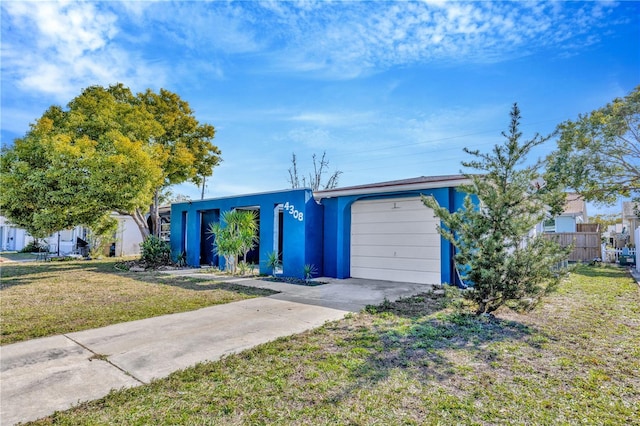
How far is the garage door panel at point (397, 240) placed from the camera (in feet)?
32.4

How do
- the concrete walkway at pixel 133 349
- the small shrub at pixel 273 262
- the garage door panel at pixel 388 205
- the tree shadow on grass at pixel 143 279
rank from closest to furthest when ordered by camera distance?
1. the concrete walkway at pixel 133 349
2. the tree shadow on grass at pixel 143 279
3. the garage door panel at pixel 388 205
4. the small shrub at pixel 273 262

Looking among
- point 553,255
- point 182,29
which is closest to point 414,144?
point 182,29

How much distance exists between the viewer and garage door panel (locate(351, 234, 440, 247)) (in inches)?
389

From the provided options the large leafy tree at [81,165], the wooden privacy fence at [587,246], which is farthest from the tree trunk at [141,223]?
the wooden privacy fence at [587,246]

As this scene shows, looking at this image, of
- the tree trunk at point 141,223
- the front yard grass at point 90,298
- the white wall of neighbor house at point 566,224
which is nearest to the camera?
the front yard grass at point 90,298

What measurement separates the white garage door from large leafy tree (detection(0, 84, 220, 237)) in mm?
8337

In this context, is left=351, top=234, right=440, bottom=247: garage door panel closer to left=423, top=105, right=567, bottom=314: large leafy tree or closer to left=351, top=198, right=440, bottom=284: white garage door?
left=351, top=198, right=440, bottom=284: white garage door

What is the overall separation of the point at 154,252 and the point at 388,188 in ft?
35.7

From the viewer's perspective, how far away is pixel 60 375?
12.3 feet

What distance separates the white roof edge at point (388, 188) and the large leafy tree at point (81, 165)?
7046 mm

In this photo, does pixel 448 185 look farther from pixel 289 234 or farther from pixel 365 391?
pixel 365 391

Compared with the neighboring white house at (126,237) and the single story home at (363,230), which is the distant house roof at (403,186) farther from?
the neighboring white house at (126,237)

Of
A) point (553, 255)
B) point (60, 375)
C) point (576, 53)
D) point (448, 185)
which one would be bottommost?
point (60, 375)

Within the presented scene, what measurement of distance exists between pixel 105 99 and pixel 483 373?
17.8 meters
